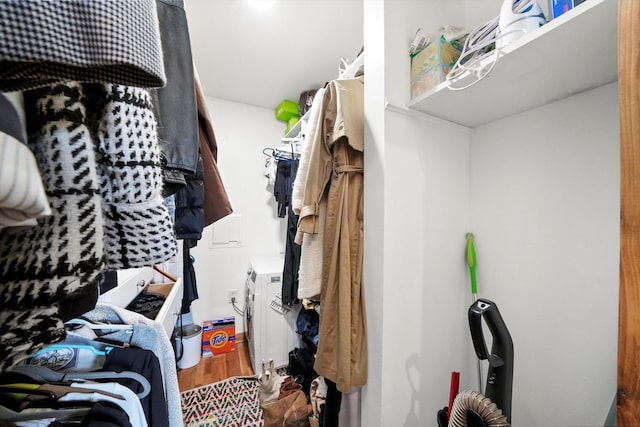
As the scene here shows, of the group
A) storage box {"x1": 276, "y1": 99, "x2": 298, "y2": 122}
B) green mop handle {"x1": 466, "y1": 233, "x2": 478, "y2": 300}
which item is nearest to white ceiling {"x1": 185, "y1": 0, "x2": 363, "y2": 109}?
storage box {"x1": 276, "y1": 99, "x2": 298, "y2": 122}

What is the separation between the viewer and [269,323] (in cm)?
177

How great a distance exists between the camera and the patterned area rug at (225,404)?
4.53ft

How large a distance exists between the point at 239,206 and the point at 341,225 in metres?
1.67

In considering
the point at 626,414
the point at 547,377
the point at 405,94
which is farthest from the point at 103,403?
the point at 547,377

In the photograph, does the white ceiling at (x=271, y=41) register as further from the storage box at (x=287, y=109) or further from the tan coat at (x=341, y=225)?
the tan coat at (x=341, y=225)

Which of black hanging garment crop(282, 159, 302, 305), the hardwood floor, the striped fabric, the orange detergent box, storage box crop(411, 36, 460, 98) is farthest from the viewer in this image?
the orange detergent box

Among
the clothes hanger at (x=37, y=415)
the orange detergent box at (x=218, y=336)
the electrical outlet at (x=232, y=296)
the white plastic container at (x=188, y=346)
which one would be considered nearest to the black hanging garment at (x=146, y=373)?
the clothes hanger at (x=37, y=415)

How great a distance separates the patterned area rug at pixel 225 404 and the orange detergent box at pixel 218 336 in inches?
15.6

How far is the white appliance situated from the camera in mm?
1755

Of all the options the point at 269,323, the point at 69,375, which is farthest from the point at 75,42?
the point at 269,323

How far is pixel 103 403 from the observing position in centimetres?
48

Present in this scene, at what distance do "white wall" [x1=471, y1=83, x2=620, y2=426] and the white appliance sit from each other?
1.35 meters

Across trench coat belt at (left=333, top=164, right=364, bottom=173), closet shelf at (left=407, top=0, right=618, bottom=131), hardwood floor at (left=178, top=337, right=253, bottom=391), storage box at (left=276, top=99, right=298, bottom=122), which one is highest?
storage box at (left=276, top=99, right=298, bottom=122)

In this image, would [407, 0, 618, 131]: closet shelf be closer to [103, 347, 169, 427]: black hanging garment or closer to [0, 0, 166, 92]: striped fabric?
[0, 0, 166, 92]: striped fabric
